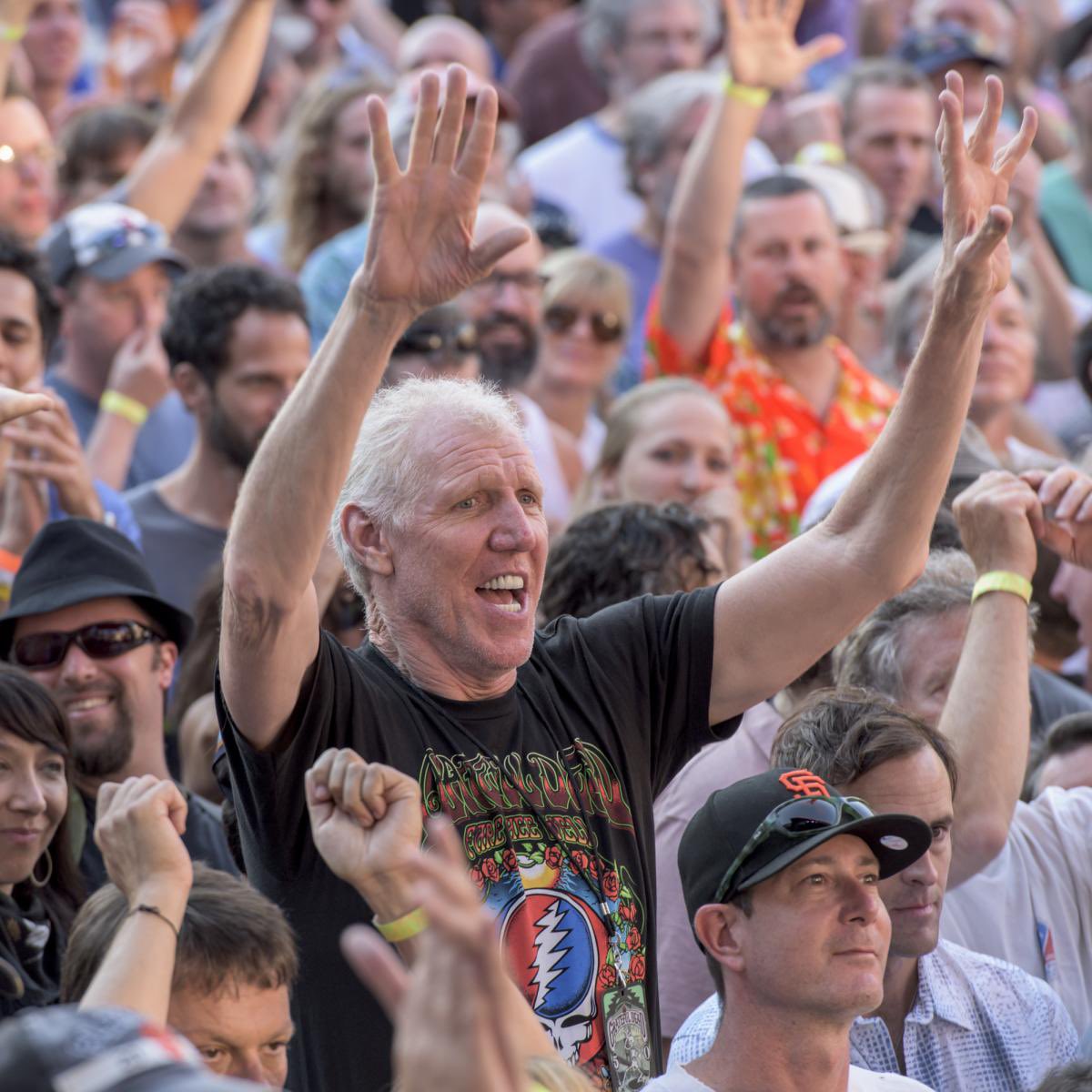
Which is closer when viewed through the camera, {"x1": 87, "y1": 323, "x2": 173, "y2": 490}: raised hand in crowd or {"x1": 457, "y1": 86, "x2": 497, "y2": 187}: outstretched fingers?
{"x1": 457, "y1": 86, "x2": 497, "y2": 187}: outstretched fingers

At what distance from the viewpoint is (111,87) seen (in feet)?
31.3

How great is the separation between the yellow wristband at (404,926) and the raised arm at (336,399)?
0.45 meters

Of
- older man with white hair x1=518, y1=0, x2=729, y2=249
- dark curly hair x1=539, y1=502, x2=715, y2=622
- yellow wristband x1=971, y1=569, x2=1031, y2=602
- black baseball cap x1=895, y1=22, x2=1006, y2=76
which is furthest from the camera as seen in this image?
black baseball cap x1=895, y1=22, x2=1006, y2=76

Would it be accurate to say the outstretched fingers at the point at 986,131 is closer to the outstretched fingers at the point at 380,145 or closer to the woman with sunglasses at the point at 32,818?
the outstretched fingers at the point at 380,145

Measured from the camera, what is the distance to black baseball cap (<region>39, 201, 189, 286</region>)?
20.2ft

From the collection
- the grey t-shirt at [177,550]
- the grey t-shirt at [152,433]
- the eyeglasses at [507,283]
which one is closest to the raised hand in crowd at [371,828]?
the grey t-shirt at [177,550]

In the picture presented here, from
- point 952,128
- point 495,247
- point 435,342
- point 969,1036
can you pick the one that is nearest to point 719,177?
point 435,342

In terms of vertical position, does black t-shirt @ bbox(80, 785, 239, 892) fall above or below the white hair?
below

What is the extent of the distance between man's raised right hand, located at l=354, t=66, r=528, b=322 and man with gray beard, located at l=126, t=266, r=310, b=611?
261cm

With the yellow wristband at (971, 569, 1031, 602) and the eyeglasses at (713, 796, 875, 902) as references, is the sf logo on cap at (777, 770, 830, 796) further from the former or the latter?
the yellow wristband at (971, 569, 1031, 602)

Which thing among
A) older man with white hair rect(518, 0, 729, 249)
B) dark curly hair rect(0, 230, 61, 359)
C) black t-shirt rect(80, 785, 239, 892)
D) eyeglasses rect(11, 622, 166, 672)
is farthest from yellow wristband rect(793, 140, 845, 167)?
black t-shirt rect(80, 785, 239, 892)

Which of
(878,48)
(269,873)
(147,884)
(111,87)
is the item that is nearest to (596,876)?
(269,873)

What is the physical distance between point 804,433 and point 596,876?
324 cm

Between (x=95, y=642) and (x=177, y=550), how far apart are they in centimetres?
102
